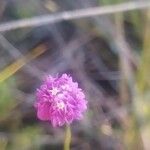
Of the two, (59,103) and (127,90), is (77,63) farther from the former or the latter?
(59,103)

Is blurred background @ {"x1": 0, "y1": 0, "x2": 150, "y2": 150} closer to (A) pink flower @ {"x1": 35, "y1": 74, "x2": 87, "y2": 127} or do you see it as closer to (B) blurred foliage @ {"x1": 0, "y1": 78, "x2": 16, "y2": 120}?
(B) blurred foliage @ {"x1": 0, "y1": 78, "x2": 16, "y2": 120}

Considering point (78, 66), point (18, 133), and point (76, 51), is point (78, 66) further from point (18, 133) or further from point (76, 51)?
point (18, 133)

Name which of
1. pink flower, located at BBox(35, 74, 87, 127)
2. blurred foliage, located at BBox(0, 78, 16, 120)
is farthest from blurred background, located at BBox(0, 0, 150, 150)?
pink flower, located at BBox(35, 74, 87, 127)

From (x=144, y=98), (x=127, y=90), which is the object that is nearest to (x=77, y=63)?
(x=127, y=90)

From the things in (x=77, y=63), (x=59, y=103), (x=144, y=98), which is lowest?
(x=59, y=103)

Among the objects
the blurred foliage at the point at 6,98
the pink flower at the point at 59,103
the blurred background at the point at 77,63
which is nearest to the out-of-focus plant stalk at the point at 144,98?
the blurred background at the point at 77,63

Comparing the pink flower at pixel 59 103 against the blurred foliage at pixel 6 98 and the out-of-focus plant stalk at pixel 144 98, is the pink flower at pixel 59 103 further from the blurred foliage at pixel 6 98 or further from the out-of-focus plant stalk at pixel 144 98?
the blurred foliage at pixel 6 98
